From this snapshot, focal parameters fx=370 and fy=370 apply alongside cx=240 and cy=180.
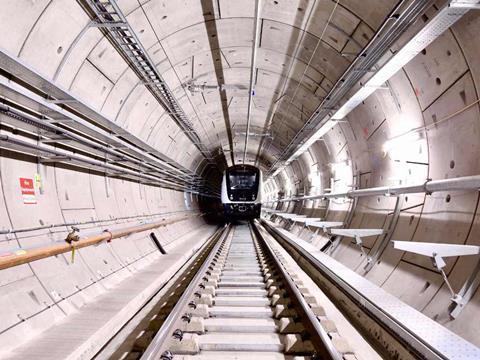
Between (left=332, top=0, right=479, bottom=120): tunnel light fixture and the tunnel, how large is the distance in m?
0.02

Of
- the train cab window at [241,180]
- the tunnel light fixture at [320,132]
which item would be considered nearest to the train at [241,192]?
the train cab window at [241,180]

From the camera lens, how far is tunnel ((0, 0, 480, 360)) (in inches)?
152

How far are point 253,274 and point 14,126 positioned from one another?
5404 millimetres

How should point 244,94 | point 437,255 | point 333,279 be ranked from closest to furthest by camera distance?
point 437,255
point 333,279
point 244,94

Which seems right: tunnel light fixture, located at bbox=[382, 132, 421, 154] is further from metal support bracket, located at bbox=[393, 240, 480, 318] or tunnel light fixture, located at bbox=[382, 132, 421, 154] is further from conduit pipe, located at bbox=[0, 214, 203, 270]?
conduit pipe, located at bbox=[0, 214, 203, 270]

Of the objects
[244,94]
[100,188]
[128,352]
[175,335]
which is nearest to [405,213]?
[175,335]

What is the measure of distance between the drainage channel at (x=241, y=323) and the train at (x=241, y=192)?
46.9ft

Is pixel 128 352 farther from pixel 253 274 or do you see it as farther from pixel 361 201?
pixel 361 201

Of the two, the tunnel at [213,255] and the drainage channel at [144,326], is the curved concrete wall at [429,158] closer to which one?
the tunnel at [213,255]

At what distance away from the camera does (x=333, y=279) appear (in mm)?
6160

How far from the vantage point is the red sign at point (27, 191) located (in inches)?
187

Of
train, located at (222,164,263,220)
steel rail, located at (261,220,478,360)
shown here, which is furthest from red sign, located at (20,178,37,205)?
train, located at (222,164,263,220)

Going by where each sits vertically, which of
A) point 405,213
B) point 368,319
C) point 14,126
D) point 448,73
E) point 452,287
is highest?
point 448,73

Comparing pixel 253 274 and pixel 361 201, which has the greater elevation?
pixel 361 201
